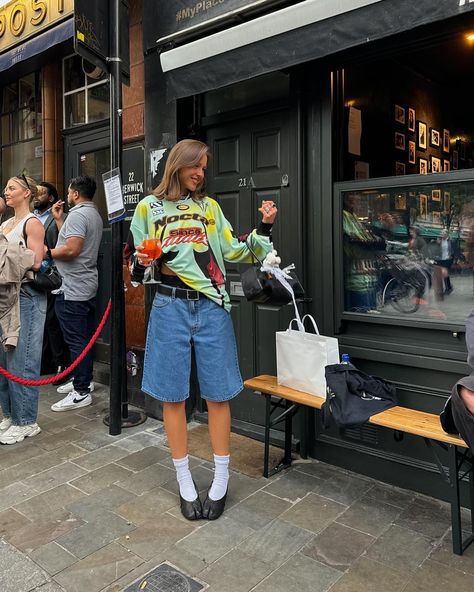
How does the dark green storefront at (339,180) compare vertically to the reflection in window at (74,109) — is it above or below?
below

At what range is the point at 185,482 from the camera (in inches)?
111

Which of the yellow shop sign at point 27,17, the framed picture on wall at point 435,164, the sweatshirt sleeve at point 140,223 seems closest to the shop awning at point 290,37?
the sweatshirt sleeve at point 140,223

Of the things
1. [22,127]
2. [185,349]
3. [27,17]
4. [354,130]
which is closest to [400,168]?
[354,130]

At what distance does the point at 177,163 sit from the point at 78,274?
2.43 m

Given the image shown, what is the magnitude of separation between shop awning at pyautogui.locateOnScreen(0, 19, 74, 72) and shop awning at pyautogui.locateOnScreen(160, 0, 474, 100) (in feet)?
6.37

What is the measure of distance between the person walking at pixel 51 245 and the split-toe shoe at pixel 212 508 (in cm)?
338

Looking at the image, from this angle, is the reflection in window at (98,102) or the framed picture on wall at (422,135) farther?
the reflection in window at (98,102)

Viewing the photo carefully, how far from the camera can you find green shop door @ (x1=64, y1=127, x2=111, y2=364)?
5.63 meters

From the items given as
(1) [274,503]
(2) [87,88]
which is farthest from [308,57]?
(2) [87,88]

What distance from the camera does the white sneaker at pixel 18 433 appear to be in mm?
3924

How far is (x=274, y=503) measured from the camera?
295 centimetres

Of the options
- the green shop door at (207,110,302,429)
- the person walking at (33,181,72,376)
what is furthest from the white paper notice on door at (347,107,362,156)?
the person walking at (33,181,72,376)

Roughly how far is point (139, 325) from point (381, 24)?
304 centimetres

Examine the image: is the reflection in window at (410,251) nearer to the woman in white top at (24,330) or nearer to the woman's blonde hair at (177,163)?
the woman's blonde hair at (177,163)
